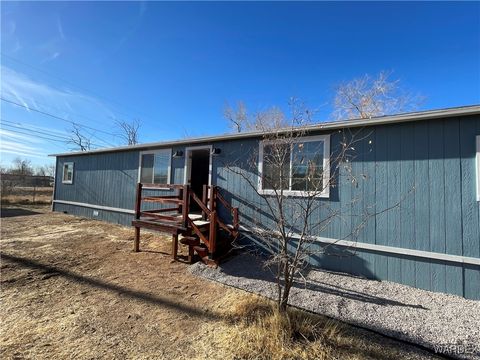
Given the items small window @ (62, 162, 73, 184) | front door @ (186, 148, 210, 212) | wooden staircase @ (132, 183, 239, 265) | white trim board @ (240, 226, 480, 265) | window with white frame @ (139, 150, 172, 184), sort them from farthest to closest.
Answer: small window @ (62, 162, 73, 184) → front door @ (186, 148, 210, 212) → window with white frame @ (139, 150, 172, 184) → wooden staircase @ (132, 183, 239, 265) → white trim board @ (240, 226, 480, 265)

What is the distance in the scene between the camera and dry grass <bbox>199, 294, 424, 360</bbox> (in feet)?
7.21

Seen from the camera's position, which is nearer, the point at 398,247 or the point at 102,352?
the point at 102,352

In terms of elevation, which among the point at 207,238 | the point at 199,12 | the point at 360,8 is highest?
the point at 360,8

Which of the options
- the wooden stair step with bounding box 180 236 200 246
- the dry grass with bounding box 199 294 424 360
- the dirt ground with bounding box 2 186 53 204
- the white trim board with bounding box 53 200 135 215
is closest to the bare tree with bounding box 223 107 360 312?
the wooden stair step with bounding box 180 236 200 246

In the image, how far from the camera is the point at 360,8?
719 cm

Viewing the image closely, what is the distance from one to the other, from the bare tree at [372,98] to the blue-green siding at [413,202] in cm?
1118

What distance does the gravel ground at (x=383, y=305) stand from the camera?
98.0 inches

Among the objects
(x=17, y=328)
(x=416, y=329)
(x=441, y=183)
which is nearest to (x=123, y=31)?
(x=17, y=328)

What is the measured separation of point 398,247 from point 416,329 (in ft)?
5.20

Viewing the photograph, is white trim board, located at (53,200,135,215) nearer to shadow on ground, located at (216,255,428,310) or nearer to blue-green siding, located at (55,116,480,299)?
shadow on ground, located at (216,255,428,310)

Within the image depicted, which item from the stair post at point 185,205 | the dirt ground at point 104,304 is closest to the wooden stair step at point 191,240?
the stair post at point 185,205

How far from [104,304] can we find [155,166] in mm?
5010

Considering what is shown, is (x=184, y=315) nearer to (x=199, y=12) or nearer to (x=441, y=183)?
(x=441, y=183)

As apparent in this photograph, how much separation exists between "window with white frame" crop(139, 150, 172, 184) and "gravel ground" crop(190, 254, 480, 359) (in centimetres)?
368
